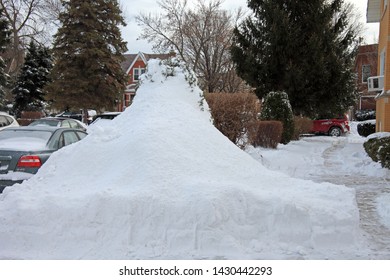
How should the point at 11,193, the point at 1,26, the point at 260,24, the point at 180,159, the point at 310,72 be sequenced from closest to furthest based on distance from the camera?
the point at 11,193, the point at 180,159, the point at 310,72, the point at 260,24, the point at 1,26

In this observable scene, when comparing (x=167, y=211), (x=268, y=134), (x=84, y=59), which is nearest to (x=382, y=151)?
(x=268, y=134)

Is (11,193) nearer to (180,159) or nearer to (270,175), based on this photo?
(180,159)

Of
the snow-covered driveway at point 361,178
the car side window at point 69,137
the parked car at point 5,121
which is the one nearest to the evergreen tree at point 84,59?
the parked car at point 5,121

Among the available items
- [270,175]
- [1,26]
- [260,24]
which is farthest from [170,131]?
[1,26]

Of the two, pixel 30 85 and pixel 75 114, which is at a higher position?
pixel 30 85

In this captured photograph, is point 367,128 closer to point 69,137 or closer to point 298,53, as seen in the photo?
point 298,53

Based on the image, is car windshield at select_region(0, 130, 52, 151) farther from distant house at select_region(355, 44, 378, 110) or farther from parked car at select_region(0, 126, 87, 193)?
distant house at select_region(355, 44, 378, 110)

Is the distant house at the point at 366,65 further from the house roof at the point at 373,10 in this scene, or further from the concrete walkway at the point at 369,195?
the concrete walkway at the point at 369,195

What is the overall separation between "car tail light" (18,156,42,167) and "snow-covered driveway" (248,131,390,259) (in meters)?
Answer: 5.47

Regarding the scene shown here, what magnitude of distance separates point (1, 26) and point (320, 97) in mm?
21743

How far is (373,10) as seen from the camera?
2034 centimetres

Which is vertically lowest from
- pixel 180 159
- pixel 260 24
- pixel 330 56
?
pixel 180 159

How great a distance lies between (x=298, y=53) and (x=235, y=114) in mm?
13713

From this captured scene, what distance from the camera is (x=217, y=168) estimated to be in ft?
20.9
